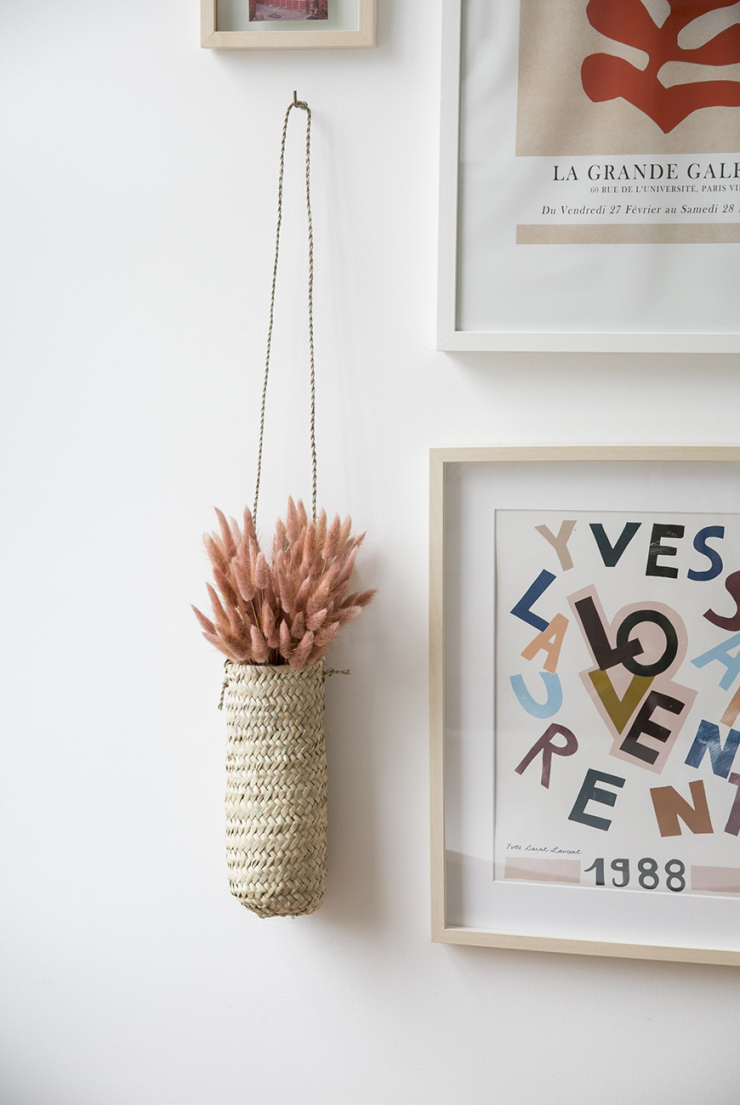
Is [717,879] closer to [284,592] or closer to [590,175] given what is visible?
[284,592]

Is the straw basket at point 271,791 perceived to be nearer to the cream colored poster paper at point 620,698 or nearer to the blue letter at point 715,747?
the cream colored poster paper at point 620,698

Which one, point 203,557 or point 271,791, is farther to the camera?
point 203,557

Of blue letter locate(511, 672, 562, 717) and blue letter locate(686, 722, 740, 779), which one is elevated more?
blue letter locate(511, 672, 562, 717)

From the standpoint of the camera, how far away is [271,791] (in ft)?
2.05

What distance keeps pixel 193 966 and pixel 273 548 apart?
1.34ft

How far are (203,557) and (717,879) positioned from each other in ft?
1.73

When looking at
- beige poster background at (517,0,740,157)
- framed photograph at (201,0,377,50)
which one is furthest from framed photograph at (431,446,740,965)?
framed photograph at (201,0,377,50)

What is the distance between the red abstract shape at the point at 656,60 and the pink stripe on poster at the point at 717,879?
617 mm

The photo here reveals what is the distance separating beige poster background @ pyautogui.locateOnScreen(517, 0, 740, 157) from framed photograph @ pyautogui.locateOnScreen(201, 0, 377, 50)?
0.14 metres

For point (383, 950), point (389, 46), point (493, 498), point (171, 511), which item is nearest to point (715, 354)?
point (493, 498)

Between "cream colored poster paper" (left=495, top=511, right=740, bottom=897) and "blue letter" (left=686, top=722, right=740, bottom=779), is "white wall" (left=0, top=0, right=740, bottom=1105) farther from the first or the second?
"blue letter" (left=686, top=722, right=740, bottom=779)

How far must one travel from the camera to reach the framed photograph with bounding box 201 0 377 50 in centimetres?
67

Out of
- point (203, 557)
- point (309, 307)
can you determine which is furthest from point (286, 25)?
point (203, 557)

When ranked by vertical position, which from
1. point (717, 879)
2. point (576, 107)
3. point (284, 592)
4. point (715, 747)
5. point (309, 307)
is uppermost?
point (576, 107)
